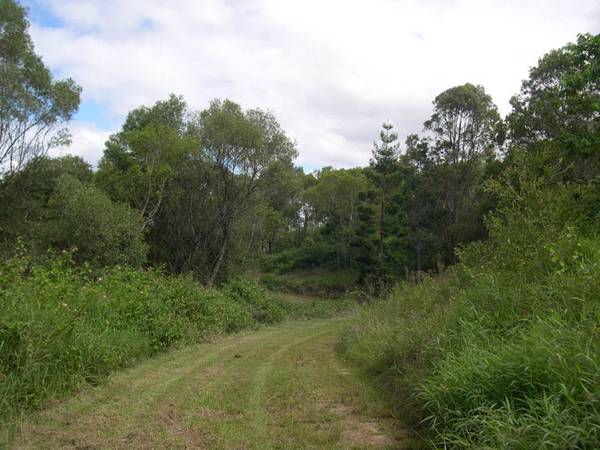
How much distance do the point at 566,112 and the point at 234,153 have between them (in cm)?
1455

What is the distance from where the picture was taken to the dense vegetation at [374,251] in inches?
165

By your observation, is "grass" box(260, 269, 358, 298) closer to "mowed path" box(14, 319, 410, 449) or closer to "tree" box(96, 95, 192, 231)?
"tree" box(96, 95, 192, 231)

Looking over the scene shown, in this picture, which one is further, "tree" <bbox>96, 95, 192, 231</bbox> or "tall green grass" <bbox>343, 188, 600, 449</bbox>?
"tree" <bbox>96, 95, 192, 231</bbox>

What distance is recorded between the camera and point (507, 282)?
19.4 ft

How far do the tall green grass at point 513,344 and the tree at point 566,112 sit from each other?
1412mm

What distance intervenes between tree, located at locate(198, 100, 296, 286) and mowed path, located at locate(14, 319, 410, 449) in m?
15.9

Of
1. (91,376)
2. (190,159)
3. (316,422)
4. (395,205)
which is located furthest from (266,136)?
(316,422)

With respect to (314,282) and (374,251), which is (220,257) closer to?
(374,251)

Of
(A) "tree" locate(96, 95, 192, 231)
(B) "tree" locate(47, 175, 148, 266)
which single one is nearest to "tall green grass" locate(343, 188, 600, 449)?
(B) "tree" locate(47, 175, 148, 266)

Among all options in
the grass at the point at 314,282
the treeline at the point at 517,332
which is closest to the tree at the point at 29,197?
the treeline at the point at 517,332

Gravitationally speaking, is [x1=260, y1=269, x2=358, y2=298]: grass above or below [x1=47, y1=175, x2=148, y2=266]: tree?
below

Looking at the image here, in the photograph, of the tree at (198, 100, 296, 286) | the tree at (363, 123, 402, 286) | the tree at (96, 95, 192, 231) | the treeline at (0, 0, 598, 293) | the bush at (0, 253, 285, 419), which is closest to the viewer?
the bush at (0, 253, 285, 419)

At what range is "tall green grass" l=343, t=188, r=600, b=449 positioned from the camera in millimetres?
3242

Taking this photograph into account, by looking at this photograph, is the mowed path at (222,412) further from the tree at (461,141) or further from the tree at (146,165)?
the tree at (461,141)
